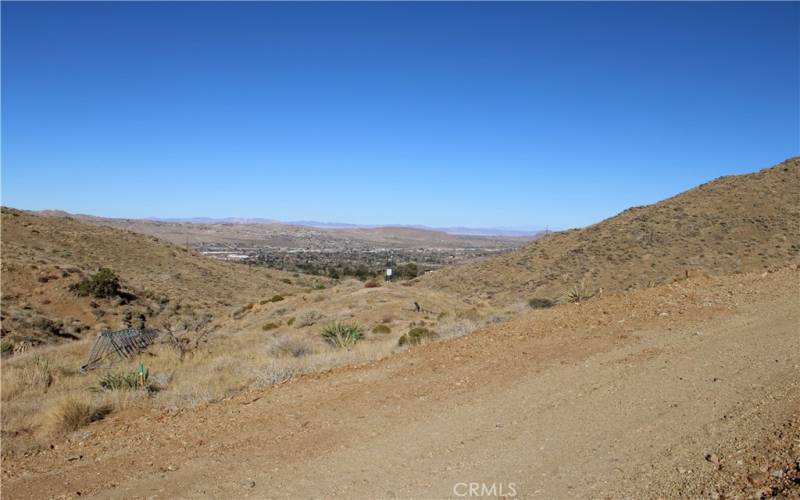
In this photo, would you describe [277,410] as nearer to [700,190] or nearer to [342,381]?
[342,381]

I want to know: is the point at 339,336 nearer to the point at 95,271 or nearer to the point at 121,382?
the point at 121,382

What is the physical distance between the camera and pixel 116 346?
17547 millimetres

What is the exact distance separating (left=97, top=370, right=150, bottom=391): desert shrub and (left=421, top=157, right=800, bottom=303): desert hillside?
1031 inches

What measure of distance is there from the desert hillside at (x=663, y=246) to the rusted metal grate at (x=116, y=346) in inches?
894

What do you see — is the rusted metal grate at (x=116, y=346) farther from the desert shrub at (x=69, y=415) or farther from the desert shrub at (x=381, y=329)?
the desert shrub at (x=381, y=329)

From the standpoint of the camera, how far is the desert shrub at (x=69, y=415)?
8865mm

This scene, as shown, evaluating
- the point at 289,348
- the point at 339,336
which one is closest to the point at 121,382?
the point at 289,348

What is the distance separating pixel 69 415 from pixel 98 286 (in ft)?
91.4

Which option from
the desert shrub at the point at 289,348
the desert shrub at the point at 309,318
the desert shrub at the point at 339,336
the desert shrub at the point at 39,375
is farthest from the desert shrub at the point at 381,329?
the desert shrub at the point at 39,375

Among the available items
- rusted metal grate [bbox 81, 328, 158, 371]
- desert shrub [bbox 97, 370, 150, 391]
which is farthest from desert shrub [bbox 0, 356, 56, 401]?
desert shrub [bbox 97, 370, 150, 391]

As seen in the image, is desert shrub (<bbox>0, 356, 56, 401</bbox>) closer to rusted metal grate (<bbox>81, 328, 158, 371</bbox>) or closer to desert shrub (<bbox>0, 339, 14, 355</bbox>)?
rusted metal grate (<bbox>81, 328, 158, 371</bbox>)

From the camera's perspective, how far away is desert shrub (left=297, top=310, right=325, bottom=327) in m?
25.2

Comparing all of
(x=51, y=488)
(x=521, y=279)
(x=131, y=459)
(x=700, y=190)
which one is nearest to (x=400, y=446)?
(x=131, y=459)

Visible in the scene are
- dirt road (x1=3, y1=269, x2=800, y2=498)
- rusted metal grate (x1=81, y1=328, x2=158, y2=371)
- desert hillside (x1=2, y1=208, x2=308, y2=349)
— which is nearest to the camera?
dirt road (x1=3, y1=269, x2=800, y2=498)
